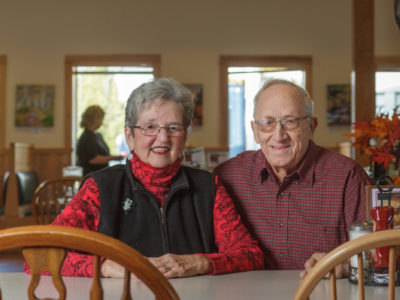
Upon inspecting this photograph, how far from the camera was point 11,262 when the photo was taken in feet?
15.2

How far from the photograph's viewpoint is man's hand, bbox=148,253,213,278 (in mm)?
1368

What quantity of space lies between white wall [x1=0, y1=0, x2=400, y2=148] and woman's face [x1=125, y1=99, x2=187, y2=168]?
5662mm

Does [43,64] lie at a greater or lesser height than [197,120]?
greater

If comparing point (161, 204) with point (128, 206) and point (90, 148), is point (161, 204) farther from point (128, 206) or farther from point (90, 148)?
point (90, 148)

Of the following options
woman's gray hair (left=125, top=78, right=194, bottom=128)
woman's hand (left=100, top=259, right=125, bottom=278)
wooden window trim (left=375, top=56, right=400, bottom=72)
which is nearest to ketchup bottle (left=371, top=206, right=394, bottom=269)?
woman's hand (left=100, top=259, right=125, bottom=278)

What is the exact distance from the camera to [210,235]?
1.75 m

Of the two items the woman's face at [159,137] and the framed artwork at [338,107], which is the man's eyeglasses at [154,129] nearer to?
the woman's face at [159,137]

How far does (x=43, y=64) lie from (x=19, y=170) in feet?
5.38

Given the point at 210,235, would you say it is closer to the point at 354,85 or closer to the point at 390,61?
the point at 354,85

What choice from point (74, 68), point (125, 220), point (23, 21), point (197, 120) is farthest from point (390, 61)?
point (125, 220)

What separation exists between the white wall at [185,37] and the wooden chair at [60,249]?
6.66 metres

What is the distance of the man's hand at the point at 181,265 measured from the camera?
4.49ft

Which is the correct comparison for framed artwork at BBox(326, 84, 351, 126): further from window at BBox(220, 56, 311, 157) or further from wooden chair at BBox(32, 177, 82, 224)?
wooden chair at BBox(32, 177, 82, 224)

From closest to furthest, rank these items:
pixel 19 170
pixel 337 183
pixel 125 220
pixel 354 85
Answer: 1. pixel 125 220
2. pixel 337 183
3. pixel 354 85
4. pixel 19 170
